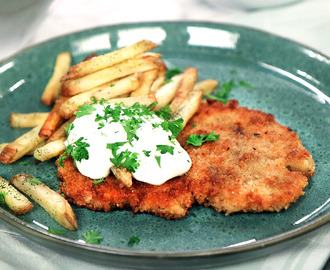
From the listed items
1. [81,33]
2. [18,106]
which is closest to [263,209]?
[18,106]

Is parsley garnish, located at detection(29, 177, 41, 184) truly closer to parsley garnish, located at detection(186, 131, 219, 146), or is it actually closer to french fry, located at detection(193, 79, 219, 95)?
parsley garnish, located at detection(186, 131, 219, 146)

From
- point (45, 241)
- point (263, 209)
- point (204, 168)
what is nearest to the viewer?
point (45, 241)

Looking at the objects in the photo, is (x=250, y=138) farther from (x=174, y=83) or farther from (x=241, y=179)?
(x=174, y=83)

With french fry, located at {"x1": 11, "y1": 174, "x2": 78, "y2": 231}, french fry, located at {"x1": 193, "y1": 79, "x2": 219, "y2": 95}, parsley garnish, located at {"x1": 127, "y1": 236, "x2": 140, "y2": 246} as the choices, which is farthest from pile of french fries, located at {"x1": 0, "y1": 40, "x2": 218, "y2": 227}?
parsley garnish, located at {"x1": 127, "y1": 236, "x2": 140, "y2": 246}

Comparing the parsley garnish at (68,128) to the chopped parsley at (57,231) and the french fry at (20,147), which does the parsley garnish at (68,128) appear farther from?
the chopped parsley at (57,231)

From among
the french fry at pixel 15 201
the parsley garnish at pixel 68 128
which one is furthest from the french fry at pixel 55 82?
the french fry at pixel 15 201

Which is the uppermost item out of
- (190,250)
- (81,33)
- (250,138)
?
(81,33)

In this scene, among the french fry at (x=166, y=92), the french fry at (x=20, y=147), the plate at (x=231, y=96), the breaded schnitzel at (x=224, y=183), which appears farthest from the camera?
the french fry at (x=166, y=92)
